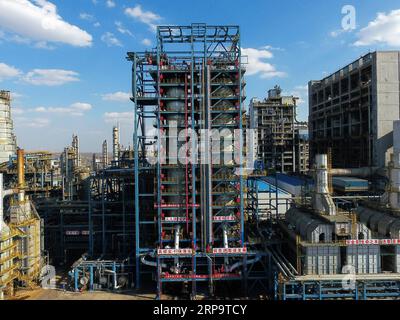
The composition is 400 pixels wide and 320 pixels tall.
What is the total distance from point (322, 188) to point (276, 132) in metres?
38.4

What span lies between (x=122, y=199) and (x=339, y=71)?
119 feet

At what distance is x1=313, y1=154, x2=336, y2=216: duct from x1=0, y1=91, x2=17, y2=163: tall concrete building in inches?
1318

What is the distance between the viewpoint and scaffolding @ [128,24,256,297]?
25045 mm

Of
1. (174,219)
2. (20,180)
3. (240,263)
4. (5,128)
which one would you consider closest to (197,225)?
→ (174,219)

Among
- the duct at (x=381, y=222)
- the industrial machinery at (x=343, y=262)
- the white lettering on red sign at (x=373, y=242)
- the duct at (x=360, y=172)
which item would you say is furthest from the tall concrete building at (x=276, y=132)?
the white lettering on red sign at (x=373, y=242)

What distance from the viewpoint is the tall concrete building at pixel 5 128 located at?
1334 inches

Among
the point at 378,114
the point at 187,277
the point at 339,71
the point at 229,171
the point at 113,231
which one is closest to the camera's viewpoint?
the point at 187,277

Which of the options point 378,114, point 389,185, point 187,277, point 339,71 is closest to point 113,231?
point 187,277

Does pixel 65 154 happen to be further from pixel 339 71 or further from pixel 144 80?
pixel 339 71

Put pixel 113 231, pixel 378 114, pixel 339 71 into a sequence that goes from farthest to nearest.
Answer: pixel 339 71 → pixel 378 114 → pixel 113 231

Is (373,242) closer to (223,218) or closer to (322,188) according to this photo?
(322,188)

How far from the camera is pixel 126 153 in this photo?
35594 millimetres

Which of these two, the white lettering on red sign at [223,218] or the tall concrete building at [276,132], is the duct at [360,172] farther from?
the tall concrete building at [276,132]

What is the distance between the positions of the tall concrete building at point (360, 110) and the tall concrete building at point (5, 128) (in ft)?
140
